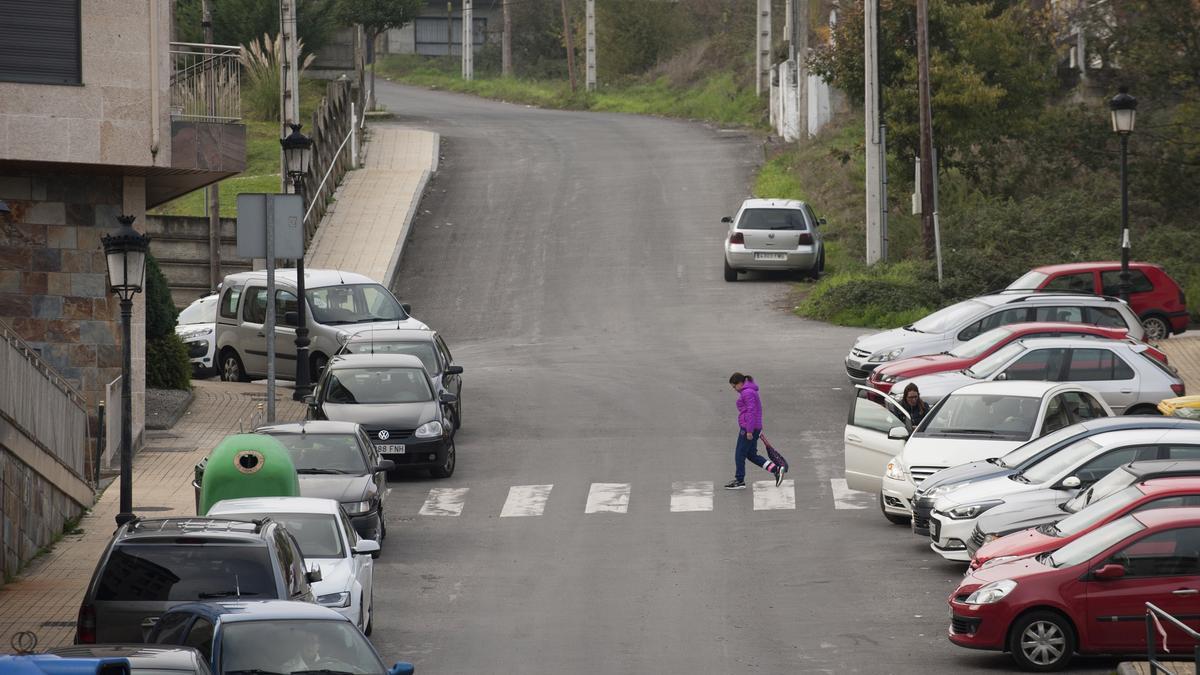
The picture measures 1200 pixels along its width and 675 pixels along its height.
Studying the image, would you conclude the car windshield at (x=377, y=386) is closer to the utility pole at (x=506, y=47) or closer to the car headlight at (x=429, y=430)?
the car headlight at (x=429, y=430)

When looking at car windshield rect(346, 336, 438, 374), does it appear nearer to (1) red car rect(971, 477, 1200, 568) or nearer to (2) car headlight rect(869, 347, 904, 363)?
(2) car headlight rect(869, 347, 904, 363)

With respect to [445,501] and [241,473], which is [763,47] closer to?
[445,501]

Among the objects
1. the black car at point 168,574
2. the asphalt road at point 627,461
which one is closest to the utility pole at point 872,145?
the asphalt road at point 627,461

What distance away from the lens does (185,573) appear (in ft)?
42.2

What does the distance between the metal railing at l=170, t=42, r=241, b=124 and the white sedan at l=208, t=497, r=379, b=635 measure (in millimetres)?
11149

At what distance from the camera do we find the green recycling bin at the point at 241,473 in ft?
57.3

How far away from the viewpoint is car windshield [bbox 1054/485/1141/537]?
14.9 m

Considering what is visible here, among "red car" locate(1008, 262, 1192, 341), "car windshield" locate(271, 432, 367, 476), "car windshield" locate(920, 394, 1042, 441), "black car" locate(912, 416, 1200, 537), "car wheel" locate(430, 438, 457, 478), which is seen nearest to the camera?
"black car" locate(912, 416, 1200, 537)

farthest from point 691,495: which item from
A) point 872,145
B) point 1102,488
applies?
point 872,145

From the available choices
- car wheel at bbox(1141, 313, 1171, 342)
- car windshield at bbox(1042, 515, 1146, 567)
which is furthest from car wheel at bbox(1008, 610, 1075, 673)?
car wheel at bbox(1141, 313, 1171, 342)

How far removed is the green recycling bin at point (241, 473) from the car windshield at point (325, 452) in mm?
2313

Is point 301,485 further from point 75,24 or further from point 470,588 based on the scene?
point 75,24

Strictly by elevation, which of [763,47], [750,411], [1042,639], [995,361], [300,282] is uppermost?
[763,47]

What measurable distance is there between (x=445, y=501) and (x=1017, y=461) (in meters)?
7.49
